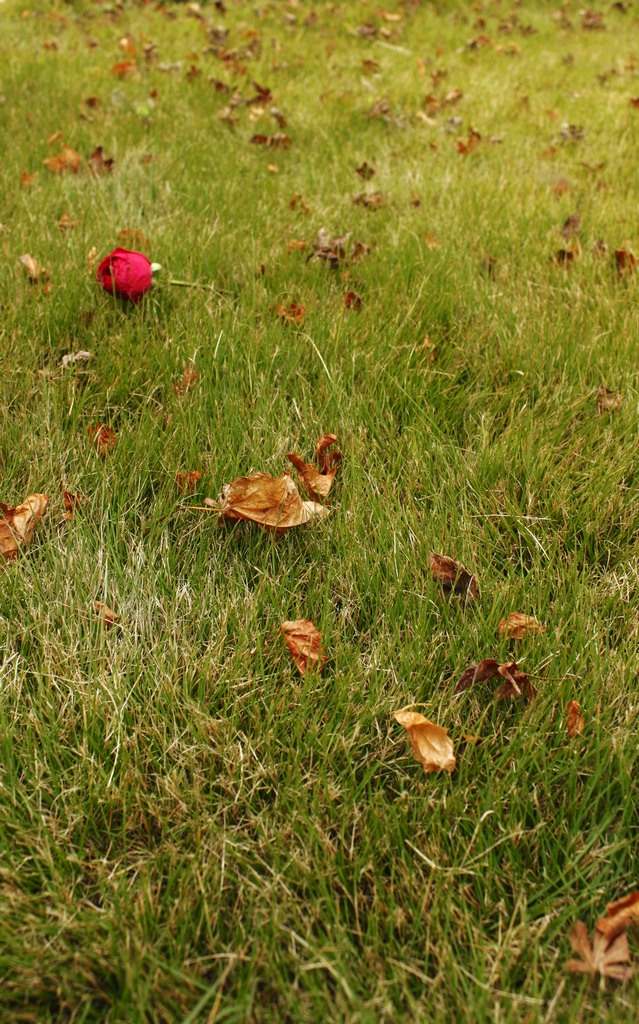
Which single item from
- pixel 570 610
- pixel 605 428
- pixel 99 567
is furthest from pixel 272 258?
pixel 570 610

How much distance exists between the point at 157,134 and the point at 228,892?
11.6 ft

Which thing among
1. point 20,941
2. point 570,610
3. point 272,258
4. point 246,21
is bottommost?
point 20,941

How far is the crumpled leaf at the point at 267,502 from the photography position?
5.11ft

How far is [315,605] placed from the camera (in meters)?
1.47

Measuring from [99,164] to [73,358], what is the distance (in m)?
1.59

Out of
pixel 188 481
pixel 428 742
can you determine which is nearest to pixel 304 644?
pixel 428 742

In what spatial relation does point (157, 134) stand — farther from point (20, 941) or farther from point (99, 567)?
point (20, 941)

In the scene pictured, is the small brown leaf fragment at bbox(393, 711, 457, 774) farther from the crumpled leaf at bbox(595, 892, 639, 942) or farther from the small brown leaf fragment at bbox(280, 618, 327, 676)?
the crumpled leaf at bbox(595, 892, 639, 942)

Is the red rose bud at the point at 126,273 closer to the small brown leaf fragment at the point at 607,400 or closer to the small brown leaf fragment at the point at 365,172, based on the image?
the small brown leaf fragment at the point at 607,400

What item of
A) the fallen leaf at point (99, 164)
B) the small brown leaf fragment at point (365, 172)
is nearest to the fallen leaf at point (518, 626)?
the small brown leaf fragment at point (365, 172)

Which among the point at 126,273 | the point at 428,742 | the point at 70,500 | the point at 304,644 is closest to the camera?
the point at 428,742

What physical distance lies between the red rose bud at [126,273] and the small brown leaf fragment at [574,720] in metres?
1.64

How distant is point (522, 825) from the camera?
1134mm

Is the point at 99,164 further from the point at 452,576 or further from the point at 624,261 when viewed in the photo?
the point at 452,576
